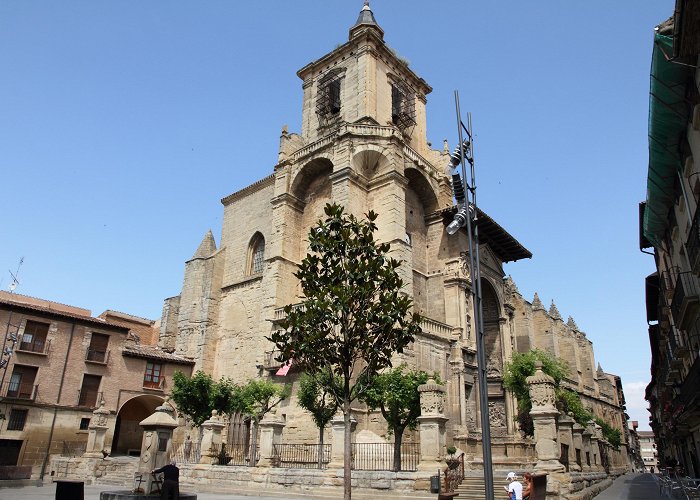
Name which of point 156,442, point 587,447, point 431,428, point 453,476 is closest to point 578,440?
point 587,447

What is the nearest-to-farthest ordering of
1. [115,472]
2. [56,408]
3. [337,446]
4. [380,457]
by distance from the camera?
[337,446] < [380,457] < [115,472] < [56,408]

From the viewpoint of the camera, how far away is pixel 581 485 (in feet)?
41.3

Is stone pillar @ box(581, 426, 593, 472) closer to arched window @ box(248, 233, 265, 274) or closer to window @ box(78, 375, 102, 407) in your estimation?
arched window @ box(248, 233, 265, 274)

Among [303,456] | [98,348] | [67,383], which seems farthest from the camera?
[98,348]

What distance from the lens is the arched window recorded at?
28.4 meters

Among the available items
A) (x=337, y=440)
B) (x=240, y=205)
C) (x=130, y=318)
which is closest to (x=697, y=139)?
(x=337, y=440)

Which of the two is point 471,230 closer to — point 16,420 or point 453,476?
point 453,476

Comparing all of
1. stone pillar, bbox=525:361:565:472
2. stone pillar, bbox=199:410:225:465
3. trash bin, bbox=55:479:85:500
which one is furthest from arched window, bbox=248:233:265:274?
trash bin, bbox=55:479:85:500

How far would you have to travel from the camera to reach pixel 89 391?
24.1m

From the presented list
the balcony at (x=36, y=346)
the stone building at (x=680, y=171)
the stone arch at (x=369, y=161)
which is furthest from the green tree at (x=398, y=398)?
the balcony at (x=36, y=346)

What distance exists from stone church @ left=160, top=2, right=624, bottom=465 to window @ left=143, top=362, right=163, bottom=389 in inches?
73.4

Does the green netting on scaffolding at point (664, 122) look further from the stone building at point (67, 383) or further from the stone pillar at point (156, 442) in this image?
the stone building at point (67, 383)

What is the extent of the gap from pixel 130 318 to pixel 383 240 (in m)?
24.4

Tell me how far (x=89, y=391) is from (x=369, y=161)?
17.6m
